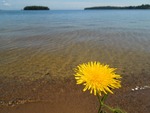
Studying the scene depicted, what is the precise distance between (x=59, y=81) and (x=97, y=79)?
19.1 ft

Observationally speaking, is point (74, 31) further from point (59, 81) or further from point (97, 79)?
point (97, 79)

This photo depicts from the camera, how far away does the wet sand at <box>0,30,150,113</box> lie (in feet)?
19.4

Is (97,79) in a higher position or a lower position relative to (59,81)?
higher

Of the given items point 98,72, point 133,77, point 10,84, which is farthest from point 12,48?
point 98,72

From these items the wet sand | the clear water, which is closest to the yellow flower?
the wet sand

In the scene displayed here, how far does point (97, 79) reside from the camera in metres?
1.54

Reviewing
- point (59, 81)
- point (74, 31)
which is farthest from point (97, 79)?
point (74, 31)

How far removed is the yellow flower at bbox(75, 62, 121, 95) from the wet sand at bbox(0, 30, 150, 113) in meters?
4.24

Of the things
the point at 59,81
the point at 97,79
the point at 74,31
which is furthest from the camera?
the point at 74,31

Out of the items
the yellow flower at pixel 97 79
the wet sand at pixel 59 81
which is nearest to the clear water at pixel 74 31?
the wet sand at pixel 59 81

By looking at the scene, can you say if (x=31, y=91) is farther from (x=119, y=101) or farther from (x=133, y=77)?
(x=133, y=77)

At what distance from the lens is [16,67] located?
858 cm

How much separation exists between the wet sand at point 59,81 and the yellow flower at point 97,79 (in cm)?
424

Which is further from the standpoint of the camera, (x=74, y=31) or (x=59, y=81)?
(x=74, y=31)
